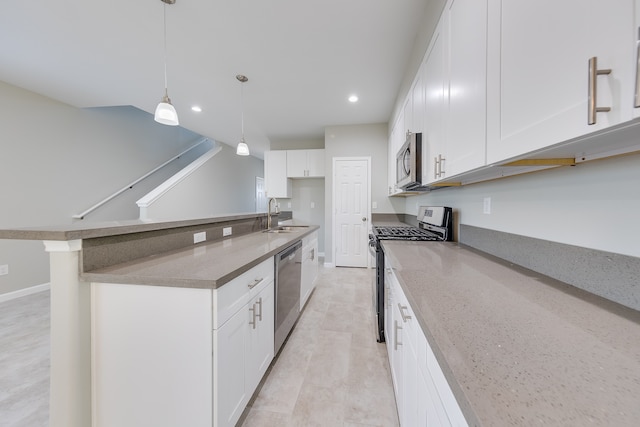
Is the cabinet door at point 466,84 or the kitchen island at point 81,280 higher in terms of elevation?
the cabinet door at point 466,84

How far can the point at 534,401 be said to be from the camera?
0.37 metres

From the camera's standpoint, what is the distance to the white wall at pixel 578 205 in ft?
2.20

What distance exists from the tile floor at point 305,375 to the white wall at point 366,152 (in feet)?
7.19

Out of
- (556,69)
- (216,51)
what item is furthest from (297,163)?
(556,69)

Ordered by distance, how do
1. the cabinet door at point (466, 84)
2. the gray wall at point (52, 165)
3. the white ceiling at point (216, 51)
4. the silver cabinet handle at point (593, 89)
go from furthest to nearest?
the gray wall at point (52, 165) < the white ceiling at point (216, 51) < the cabinet door at point (466, 84) < the silver cabinet handle at point (593, 89)

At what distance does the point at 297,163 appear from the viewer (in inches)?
198

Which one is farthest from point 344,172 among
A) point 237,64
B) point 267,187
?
point 237,64

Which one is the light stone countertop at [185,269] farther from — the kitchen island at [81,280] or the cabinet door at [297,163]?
the cabinet door at [297,163]

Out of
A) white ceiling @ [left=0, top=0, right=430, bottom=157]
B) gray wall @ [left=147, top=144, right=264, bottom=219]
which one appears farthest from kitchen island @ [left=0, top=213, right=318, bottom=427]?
gray wall @ [left=147, top=144, right=264, bottom=219]

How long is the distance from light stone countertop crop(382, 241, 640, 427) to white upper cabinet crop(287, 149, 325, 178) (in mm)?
4209

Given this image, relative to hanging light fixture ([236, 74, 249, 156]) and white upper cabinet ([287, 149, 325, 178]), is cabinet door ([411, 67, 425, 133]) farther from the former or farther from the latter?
white upper cabinet ([287, 149, 325, 178])

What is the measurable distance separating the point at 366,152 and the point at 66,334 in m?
4.31

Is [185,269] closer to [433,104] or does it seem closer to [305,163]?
[433,104]

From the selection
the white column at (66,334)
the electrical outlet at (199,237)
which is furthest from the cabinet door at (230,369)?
the electrical outlet at (199,237)
